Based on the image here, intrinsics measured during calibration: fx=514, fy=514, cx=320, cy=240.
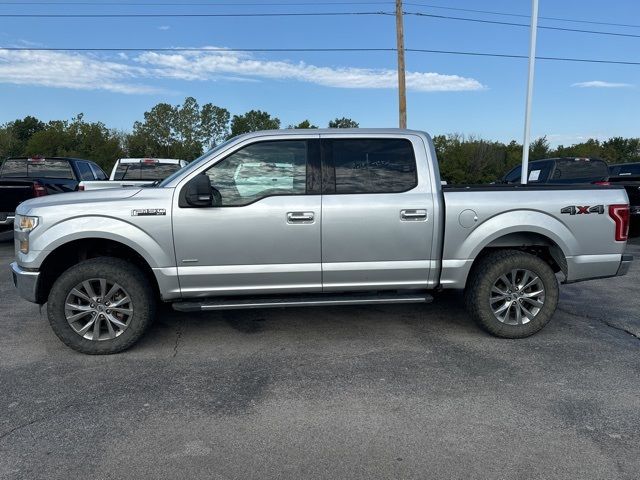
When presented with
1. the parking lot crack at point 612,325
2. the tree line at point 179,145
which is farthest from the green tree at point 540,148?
the parking lot crack at point 612,325

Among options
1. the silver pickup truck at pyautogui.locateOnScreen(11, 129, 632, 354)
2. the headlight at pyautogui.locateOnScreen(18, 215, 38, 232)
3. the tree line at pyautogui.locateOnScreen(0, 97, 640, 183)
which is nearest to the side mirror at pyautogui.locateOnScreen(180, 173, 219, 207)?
the silver pickup truck at pyautogui.locateOnScreen(11, 129, 632, 354)

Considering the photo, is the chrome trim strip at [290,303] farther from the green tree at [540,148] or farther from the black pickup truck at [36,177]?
the green tree at [540,148]

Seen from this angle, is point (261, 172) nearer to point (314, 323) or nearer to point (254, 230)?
point (254, 230)

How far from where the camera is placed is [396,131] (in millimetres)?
5105

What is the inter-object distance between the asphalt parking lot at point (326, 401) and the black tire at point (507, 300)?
139mm

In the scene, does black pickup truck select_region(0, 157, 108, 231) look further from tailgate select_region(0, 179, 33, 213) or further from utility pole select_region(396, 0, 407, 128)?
utility pole select_region(396, 0, 407, 128)

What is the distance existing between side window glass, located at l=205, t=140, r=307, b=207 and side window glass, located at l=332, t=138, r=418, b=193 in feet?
1.19

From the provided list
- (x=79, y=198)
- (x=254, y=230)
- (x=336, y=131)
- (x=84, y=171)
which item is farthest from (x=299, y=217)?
(x=84, y=171)

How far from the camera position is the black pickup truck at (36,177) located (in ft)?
32.3

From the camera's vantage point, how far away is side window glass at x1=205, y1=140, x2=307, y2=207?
4742 mm

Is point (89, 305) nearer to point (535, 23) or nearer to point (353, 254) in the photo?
point (353, 254)

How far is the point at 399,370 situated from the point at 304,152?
7.16 feet

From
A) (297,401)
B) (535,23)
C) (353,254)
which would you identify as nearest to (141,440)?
(297,401)

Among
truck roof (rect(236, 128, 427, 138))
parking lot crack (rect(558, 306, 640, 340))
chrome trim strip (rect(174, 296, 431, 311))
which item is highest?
truck roof (rect(236, 128, 427, 138))
